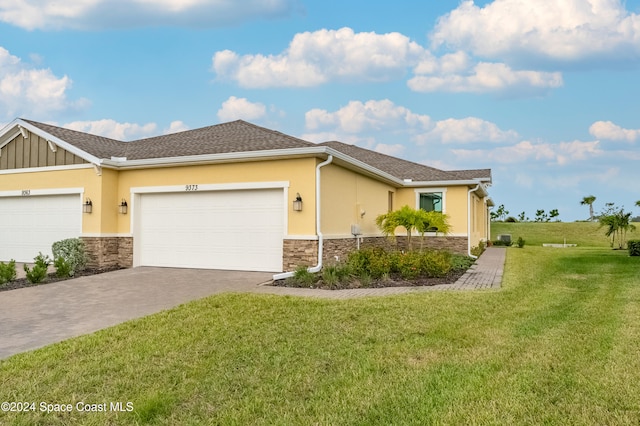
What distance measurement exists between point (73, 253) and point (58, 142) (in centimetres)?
370

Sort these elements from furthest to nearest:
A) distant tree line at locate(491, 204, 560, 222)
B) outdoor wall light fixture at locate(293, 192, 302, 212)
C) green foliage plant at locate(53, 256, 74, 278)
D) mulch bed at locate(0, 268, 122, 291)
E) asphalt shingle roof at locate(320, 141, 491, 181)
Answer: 1. distant tree line at locate(491, 204, 560, 222)
2. asphalt shingle roof at locate(320, 141, 491, 181)
3. outdoor wall light fixture at locate(293, 192, 302, 212)
4. green foliage plant at locate(53, 256, 74, 278)
5. mulch bed at locate(0, 268, 122, 291)

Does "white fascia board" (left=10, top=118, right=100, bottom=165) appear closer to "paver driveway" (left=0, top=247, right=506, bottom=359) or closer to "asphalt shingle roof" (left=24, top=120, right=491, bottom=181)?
"asphalt shingle roof" (left=24, top=120, right=491, bottom=181)

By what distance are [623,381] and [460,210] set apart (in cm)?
1474

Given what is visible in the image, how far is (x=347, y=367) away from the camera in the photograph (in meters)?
4.64

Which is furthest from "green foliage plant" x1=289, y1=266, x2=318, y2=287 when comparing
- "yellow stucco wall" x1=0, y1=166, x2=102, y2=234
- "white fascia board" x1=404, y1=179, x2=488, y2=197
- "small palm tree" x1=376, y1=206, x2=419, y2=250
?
"white fascia board" x1=404, y1=179, x2=488, y2=197

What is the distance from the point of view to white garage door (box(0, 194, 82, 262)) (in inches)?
563

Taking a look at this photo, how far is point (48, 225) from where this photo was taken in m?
14.8

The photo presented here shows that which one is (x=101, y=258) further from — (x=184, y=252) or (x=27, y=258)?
(x=27, y=258)

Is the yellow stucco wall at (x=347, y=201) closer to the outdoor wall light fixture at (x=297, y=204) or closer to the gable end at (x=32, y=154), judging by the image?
the outdoor wall light fixture at (x=297, y=204)

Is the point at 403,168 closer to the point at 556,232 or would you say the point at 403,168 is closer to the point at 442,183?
the point at 442,183

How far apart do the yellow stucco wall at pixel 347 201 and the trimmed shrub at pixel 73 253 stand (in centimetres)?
718

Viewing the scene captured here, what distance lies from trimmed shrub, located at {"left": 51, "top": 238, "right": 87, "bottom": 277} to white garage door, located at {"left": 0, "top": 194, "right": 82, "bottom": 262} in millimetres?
1038

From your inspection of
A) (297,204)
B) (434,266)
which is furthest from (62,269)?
(434,266)

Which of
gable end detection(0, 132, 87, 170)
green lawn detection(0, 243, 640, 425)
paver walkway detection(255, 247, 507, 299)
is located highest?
gable end detection(0, 132, 87, 170)
